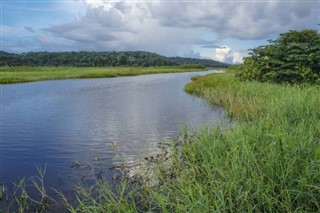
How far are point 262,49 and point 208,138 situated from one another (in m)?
22.6

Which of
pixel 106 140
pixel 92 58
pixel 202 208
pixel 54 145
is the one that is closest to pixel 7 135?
pixel 54 145

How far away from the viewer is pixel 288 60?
90.1ft

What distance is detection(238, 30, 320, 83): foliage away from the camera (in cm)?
2648

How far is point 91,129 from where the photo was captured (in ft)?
57.2

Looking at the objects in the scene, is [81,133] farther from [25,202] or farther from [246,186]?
[246,186]

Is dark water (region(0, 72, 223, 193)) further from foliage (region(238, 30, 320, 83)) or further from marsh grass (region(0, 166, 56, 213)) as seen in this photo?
foliage (region(238, 30, 320, 83))

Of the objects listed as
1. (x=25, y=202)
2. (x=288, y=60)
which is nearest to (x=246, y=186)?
(x=25, y=202)

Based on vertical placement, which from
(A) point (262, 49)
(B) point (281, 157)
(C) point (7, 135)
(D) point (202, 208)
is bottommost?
(C) point (7, 135)

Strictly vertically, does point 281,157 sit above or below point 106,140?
above

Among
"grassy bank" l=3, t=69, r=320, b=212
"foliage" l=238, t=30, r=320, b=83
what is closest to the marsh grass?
"grassy bank" l=3, t=69, r=320, b=212

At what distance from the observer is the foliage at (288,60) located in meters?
26.5

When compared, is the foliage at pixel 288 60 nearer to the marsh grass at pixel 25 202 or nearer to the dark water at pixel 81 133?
the dark water at pixel 81 133

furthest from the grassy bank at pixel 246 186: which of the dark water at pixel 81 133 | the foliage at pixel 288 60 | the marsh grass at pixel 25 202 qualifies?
the foliage at pixel 288 60

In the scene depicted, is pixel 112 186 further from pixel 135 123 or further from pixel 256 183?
pixel 135 123
